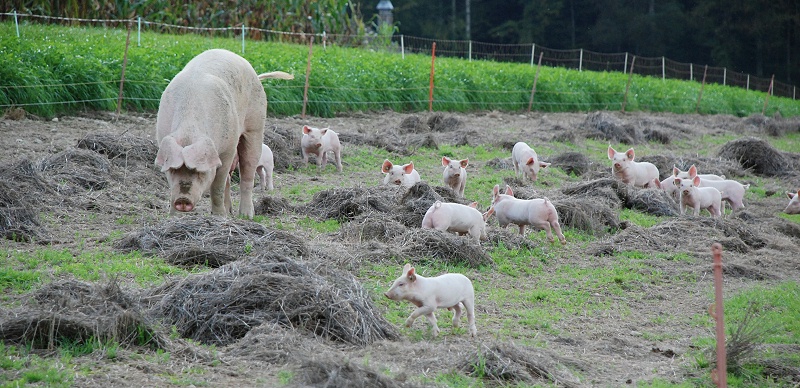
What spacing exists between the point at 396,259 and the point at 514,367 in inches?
98.7

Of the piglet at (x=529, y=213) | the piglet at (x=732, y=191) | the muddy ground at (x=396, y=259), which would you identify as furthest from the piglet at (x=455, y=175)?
the piglet at (x=732, y=191)

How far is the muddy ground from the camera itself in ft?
15.3

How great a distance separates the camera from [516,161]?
40.7 ft

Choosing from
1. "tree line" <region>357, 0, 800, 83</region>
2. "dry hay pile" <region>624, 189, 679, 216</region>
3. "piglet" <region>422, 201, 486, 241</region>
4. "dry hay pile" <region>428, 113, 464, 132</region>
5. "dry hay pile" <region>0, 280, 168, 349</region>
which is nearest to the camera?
"dry hay pile" <region>0, 280, 168, 349</region>

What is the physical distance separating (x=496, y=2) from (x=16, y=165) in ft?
151

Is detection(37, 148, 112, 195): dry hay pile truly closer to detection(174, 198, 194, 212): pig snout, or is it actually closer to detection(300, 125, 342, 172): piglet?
detection(174, 198, 194, 212): pig snout

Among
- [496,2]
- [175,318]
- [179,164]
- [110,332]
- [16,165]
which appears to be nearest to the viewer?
[110,332]

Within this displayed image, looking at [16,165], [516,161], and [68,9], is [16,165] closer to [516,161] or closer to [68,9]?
[516,161]

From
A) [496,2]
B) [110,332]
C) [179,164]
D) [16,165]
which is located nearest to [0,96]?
[16,165]

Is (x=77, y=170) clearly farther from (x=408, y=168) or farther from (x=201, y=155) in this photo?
(x=408, y=168)

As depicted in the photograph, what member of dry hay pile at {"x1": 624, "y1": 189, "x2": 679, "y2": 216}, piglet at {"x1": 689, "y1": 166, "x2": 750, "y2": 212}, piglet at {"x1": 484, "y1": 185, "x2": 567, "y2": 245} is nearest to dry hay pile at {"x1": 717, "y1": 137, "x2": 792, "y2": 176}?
piglet at {"x1": 689, "y1": 166, "x2": 750, "y2": 212}

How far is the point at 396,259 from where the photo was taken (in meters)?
7.29

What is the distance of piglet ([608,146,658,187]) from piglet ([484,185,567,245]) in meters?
3.57

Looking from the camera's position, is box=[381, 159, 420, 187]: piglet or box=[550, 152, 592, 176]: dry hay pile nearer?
box=[381, 159, 420, 187]: piglet
